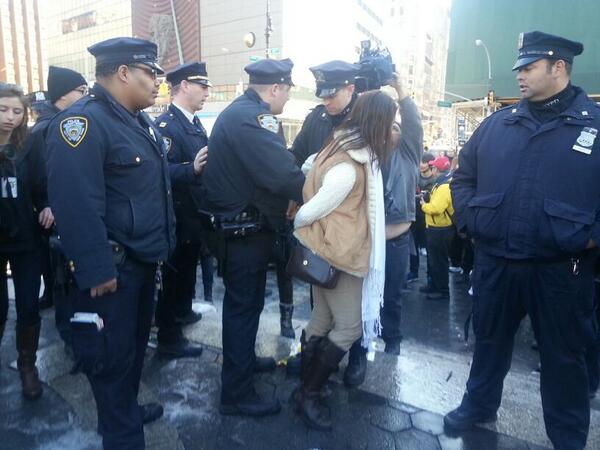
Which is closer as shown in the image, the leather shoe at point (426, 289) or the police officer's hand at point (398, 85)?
the police officer's hand at point (398, 85)

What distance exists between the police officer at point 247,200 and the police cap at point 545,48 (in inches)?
51.7

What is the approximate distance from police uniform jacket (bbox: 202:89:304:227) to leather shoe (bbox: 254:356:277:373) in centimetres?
107

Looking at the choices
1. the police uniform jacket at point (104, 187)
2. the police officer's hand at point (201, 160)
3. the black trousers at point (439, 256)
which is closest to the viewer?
the police uniform jacket at point (104, 187)

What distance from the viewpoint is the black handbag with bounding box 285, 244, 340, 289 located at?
2346mm

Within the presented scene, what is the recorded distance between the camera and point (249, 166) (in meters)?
2.44

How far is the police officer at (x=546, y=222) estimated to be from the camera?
211 cm

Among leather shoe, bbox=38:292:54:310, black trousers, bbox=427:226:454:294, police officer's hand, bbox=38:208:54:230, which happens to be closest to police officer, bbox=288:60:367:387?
police officer's hand, bbox=38:208:54:230

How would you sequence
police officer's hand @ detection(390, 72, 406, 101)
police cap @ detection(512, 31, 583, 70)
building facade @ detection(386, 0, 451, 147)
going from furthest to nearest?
building facade @ detection(386, 0, 451, 147) → police officer's hand @ detection(390, 72, 406, 101) → police cap @ detection(512, 31, 583, 70)

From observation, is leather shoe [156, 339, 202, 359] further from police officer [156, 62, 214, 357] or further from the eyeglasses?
the eyeglasses

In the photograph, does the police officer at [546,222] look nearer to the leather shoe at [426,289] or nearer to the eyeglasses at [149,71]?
the eyeglasses at [149,71]

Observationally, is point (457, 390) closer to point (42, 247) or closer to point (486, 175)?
point (486, 175)

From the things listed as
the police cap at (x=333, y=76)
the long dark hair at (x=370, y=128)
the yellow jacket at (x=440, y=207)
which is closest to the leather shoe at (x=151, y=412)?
the long dark hair at (x=370, y=128)

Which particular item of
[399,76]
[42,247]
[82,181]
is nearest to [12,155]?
[42,247]

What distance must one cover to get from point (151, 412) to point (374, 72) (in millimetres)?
2577
